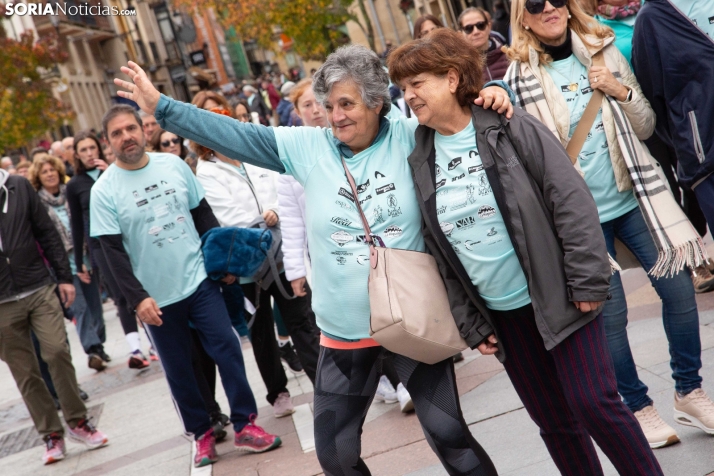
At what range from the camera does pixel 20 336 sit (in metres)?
6.96

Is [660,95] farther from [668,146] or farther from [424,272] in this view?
[424,272]

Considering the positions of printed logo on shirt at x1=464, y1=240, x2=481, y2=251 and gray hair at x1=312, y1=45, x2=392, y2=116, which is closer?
printed logo on shirt at x1=464, y1=240, x2=481, y2=251

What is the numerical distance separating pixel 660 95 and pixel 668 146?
32 centimetres

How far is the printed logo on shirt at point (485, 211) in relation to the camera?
3260 mm

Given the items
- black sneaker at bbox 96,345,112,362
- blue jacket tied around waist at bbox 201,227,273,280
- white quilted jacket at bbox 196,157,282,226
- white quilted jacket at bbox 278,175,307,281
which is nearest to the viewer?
white quilted jacket at bbox 278,175,307,281

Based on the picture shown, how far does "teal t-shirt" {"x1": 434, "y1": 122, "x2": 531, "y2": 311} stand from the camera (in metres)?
3.28

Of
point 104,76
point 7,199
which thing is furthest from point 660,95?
point 104,76

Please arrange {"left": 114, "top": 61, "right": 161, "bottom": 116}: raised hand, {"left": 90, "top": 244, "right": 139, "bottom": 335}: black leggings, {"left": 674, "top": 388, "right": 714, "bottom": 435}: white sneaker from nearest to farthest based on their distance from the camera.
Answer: {"left": 114, "top": 61, "right": 161, "bottom": 116}: raised hand
{"left": 674, "top": 388, "right": 714, "bottom": 435}: white sneaker
{"left": 90, "top": 244, "right": 139, "bottom": 335}: black leggings

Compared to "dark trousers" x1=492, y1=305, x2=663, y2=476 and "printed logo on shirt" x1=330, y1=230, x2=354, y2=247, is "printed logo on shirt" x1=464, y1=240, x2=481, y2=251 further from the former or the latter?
"printed logo on shirt" x1=330, y1=230, x2=354, y2=247

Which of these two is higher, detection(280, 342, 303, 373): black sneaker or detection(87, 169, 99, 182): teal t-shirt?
detection(87, 169, 99, 182): teal t-shirt

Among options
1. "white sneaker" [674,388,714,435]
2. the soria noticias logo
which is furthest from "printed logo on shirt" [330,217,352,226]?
the soria noticias logo

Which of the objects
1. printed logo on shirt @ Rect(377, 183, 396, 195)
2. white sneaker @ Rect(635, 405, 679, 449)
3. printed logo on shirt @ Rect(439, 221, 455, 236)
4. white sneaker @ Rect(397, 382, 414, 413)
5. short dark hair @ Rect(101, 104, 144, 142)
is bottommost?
white sneaker @ Rect(397, 382, 414, 413)

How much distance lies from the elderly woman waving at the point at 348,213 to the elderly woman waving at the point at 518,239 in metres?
0.16

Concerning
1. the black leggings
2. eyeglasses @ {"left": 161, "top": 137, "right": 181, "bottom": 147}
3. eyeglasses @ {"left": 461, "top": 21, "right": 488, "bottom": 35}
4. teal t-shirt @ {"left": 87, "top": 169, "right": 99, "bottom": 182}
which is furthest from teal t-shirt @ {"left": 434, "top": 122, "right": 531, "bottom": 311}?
teal t-shirt @ {"left": 87, "top": 169, "right": 99, "bottom": 182}
